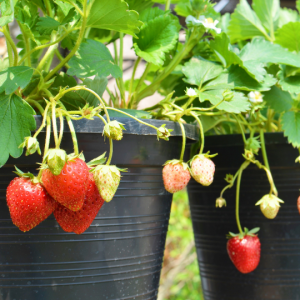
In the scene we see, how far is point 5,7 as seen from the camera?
54 cm

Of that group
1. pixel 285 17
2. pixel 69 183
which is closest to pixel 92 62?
pixel 69 183

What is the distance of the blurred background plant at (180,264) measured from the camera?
7.95ft

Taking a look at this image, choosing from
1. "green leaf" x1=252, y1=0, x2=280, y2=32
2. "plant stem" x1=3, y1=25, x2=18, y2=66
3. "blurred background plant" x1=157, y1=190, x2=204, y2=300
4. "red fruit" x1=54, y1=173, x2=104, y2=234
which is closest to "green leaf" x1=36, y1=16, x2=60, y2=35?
"plant stem" x1=3, y1=25, x2=18, y2=66

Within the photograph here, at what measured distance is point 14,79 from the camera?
0.62 meters

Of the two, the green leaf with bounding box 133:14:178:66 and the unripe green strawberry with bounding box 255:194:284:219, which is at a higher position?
the green leaf with bounding box 133:14:178:66

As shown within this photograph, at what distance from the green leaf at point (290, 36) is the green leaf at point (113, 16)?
1.61 feet

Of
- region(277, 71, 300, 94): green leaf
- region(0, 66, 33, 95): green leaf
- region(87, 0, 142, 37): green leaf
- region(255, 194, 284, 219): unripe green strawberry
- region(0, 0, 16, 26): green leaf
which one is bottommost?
region(255, 194, 284, 219): unripe green strawberry

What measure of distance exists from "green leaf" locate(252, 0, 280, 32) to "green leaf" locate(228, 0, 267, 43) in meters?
0.02

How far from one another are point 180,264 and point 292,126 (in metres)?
1.90

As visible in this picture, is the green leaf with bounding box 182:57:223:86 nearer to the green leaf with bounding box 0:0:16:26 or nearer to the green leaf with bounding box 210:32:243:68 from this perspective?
the green leaf with bounding box 210:32:243:68

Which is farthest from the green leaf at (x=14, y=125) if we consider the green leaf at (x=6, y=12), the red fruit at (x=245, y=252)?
the red fruit at (x=245, y=252)

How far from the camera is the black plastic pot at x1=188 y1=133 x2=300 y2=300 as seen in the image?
89 centimetres

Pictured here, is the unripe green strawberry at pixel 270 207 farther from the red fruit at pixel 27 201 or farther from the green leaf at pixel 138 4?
the green leaf at pixel 138 4

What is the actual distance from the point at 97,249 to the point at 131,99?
365 millimetres
